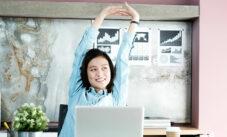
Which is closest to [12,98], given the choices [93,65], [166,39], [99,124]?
[166,39]

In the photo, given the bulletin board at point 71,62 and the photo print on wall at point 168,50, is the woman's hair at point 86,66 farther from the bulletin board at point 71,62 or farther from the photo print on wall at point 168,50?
the photo print on wall at point 168,50

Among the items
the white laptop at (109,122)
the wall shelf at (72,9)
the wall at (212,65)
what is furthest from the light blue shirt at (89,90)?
the wall at (212,65)

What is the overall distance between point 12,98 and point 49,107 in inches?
17.7

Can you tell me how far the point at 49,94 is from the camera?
529cm

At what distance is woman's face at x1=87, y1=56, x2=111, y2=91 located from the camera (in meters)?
2.56

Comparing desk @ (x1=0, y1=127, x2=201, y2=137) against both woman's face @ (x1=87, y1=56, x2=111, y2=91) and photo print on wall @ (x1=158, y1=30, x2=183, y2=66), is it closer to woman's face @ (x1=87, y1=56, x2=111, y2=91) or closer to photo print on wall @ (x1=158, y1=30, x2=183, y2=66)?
photo print on wall @ (x1=158, y1=30, x2=183, y2=66)

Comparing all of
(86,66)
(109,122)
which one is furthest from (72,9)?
(109,122)

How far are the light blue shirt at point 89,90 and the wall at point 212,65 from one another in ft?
8.58

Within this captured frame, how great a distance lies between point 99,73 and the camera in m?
2.58

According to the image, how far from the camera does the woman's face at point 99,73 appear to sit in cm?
256

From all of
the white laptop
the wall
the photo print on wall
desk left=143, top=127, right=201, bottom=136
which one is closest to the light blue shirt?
the white laptop

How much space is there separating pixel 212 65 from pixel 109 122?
3229mm

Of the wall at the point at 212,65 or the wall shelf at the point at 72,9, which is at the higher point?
the wall shelf at the point at 72,9

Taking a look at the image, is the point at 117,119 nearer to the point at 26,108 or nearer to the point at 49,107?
the point at 26,108
